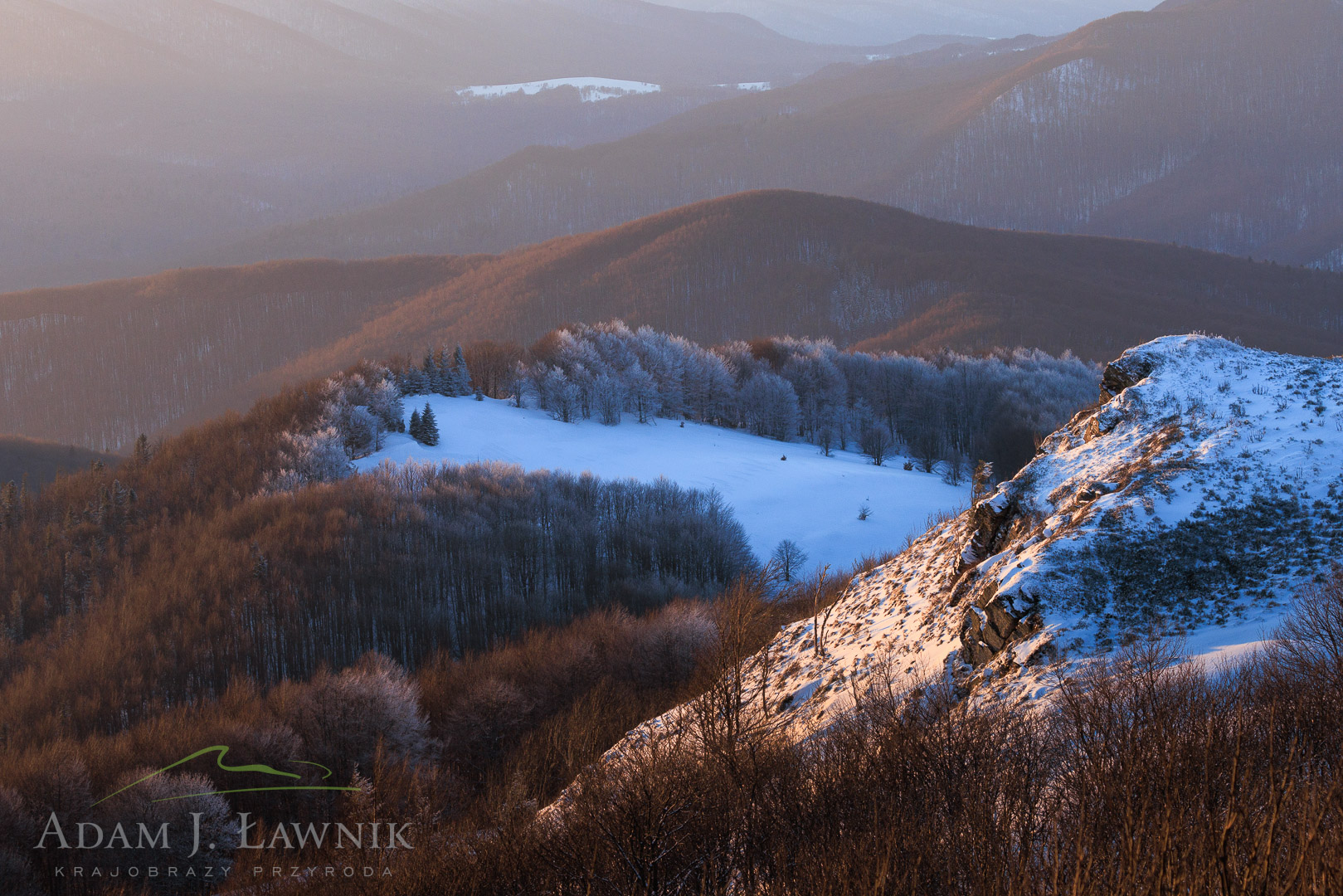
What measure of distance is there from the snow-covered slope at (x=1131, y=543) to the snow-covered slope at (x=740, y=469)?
135 feet

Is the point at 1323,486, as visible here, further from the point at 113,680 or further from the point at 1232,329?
the point at 1232,329

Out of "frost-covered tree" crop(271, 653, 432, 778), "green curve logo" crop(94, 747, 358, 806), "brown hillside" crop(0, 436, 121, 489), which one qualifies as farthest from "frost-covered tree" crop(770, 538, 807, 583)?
"brown hillside" crop(0, 436, 121, 489)

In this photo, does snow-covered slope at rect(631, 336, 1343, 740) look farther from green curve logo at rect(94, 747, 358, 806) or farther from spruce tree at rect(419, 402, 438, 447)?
spruce tree at rect(419, 402, 438, 447)

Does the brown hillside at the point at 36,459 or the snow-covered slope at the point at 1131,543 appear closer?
the snow-covered slope at the point at 1131,543

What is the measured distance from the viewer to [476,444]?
2943 inches

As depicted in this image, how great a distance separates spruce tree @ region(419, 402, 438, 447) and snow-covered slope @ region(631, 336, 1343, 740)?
53.2 meters

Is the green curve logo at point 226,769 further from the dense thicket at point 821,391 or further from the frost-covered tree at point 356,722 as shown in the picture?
the dense thicket at point 821,391

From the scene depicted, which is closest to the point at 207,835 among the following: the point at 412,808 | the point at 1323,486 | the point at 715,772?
the point at 412,808

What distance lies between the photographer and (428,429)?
7238cm

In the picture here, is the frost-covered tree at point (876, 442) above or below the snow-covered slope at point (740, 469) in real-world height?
below

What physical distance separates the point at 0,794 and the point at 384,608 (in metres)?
27.5

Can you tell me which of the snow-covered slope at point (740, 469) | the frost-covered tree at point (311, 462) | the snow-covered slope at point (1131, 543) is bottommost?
the snow-covered slope at point (740, 469)

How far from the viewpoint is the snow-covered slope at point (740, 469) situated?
218ft

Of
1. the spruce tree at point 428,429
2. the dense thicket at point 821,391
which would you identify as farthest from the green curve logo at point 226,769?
the dense thicket at point 821,391
